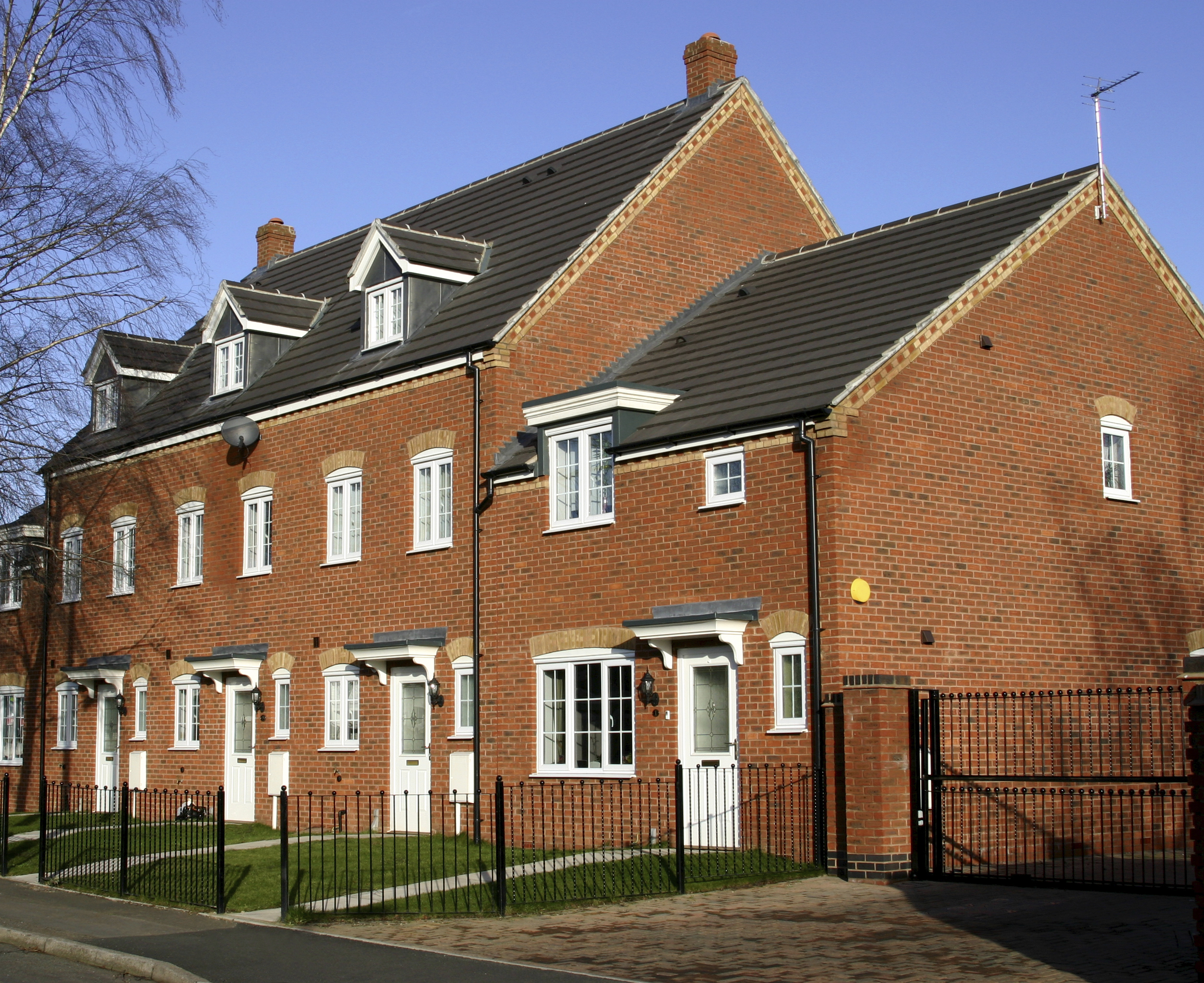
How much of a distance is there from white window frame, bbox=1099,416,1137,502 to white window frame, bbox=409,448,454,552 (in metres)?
9.51

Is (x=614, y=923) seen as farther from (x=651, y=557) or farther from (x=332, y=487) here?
(x=332, y=487)

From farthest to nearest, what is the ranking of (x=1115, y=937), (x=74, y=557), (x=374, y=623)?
(x=374, y=623), (x=74, y=557), (x=1115, y=937)

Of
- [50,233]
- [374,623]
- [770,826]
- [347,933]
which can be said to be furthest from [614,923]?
[50,233]

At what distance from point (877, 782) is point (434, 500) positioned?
9549 mm

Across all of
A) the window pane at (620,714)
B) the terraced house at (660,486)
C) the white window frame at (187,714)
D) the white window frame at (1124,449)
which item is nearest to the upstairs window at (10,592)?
the terraced house at (660,486)

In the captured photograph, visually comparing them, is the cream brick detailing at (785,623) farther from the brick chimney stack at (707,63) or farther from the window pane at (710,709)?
the brick chimney stack at (707,63)

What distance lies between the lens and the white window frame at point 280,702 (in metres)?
25.5

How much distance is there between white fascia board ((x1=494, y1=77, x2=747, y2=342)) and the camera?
22.2 meters

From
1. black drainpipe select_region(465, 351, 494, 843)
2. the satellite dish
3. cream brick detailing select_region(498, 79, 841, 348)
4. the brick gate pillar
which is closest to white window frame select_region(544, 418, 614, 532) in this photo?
black drainpipe select_region(465, 351, 494, 843)

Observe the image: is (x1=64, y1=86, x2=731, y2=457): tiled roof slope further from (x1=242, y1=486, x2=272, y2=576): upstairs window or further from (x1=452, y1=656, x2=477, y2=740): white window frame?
(x1=452, y1=656, x2=477, y2=740): white window frame

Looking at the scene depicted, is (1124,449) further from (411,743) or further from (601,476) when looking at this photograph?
(411,743)

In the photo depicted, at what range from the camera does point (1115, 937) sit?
12133 millimetres

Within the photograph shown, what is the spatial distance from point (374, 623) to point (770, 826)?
874 cm

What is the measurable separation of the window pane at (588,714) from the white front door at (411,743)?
3.13 meters
